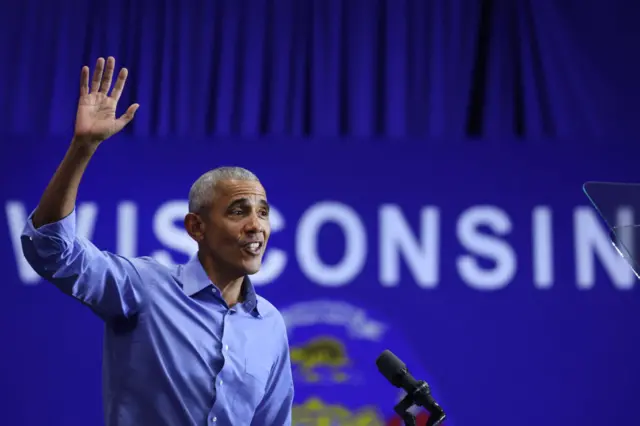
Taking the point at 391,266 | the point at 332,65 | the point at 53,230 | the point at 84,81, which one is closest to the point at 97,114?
the point at 84,81

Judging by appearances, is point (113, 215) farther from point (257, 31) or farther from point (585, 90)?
point (585, 90)

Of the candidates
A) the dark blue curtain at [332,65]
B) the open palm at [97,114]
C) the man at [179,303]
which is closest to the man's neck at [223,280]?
the man at [179,303]

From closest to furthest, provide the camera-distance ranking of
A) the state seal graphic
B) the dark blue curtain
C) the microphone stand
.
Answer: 1. the microphone stand
2. the state seal graphic
3. the dark blue curtain

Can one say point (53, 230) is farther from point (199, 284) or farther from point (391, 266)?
point (391, 266)

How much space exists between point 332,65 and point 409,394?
2.28m

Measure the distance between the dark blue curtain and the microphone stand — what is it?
6.91ft

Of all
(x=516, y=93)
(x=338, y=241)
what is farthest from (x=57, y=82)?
(x=516, y=93)

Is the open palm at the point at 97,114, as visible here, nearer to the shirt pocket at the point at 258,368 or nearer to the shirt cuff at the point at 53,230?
the shirt cuff at the point at 53,230

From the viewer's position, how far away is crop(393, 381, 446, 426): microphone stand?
153 centimetres

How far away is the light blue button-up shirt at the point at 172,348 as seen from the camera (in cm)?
176

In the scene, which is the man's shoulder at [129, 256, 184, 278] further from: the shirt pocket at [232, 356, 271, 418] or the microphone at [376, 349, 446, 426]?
the microphone at [376, 349, 446, 426]

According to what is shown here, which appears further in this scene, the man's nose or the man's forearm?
the man's nose

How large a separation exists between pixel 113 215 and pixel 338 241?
0.85 meters

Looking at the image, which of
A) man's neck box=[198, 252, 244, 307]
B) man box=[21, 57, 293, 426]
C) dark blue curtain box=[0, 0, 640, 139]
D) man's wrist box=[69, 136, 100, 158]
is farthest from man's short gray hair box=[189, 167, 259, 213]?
dark blue curtain box=[0, 0, 640, 139]
